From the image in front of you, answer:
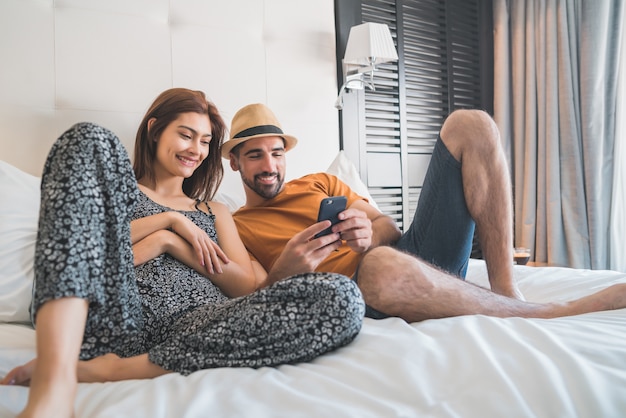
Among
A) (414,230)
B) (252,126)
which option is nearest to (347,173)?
(252,126)

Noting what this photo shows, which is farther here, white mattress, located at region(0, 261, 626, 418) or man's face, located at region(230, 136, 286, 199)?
man's face, located at region(230, 136, 286, 199)

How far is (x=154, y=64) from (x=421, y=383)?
172 cm

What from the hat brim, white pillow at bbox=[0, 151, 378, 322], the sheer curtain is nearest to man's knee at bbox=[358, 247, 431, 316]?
the hat brim

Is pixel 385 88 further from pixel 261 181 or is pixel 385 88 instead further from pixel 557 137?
pixel 261 181

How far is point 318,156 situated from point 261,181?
0.80 m

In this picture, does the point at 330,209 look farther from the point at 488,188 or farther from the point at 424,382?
the point at 424,382

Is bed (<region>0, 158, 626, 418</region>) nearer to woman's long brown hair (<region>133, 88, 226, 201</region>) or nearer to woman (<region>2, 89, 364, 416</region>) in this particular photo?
woman (<region>2, 89, 364, 416</region>)

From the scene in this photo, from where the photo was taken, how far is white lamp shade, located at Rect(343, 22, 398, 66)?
2.47 metres

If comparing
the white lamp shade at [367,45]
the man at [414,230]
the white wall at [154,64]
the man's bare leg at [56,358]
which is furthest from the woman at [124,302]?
the white lamp shade at [367,45]

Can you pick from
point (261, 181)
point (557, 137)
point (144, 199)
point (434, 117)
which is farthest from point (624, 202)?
point (144, 199)

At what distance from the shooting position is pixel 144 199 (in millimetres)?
1484

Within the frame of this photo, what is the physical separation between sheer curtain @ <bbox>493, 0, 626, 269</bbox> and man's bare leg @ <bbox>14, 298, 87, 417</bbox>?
2.71 metres

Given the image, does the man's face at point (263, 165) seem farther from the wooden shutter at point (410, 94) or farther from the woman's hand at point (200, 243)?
the wooden shutter at point (410, 94)

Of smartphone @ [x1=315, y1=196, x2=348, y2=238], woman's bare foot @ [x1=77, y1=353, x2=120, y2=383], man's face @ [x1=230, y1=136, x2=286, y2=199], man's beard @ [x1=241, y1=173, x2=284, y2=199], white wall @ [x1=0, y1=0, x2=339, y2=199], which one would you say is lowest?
woman's bare foot @ [x1=77, y1=353, x2=120, y2=383]
